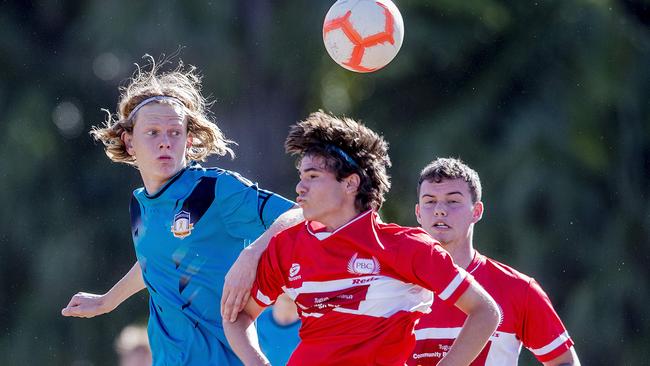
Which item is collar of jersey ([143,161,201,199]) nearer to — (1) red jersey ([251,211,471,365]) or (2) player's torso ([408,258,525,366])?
(1) red jersey ([251,211,471,365])

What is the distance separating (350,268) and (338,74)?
11131 mm

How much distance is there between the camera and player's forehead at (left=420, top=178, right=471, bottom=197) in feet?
20.5

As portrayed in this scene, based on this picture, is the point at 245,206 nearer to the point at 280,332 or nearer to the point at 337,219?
the point at 337,219

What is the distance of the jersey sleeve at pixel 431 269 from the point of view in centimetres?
498

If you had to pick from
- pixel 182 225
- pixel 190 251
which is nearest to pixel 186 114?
pixel 182 225

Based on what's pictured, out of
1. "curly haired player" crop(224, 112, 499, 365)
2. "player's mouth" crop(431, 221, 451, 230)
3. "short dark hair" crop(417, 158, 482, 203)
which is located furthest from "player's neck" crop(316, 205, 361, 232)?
"short dark hair" crop(417, 158, 482, 203)

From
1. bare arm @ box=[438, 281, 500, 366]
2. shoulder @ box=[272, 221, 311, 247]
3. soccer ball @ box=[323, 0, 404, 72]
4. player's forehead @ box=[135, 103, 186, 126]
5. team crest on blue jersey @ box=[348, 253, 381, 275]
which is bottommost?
bare arm @ box=[438, 281, 500, 366]

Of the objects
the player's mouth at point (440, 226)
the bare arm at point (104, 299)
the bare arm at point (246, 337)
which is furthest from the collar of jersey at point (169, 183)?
the player's mouth at point (440, 226)

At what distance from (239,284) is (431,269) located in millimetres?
807

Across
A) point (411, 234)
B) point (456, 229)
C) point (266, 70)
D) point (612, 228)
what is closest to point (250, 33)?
point (266, 70)

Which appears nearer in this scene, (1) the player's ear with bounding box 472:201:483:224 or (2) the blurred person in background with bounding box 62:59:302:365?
(2) the blurred person in background with bounding box 62:59:302:365

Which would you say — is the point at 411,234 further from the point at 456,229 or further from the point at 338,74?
the point at 338,74

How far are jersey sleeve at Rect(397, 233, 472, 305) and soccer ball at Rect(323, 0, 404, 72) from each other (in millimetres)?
2180

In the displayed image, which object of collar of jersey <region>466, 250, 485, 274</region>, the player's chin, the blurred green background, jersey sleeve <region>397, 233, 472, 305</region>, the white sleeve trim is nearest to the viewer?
jersey sleeve <region>397, 233, 472, 305</region>
